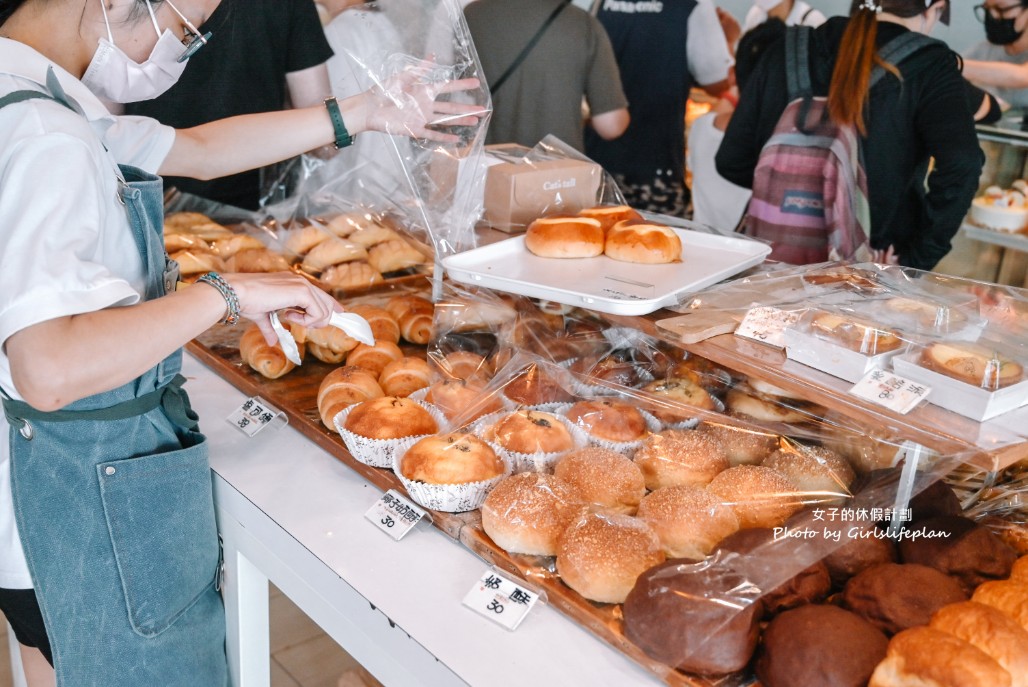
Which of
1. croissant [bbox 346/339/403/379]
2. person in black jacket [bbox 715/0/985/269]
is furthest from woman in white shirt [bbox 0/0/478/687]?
person in black jacket [bbox 715/0/985/269]

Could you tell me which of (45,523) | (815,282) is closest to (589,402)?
(815,282)

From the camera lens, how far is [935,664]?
1.13m

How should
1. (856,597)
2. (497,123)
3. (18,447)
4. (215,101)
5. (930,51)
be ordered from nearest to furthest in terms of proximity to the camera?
1. (856,597)
2. (18,447)
3. (930,51)
4. (215,101)
5. (497,123)

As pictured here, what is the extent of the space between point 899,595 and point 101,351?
1.18m

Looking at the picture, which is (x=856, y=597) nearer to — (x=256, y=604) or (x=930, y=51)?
(x=256, y=604)

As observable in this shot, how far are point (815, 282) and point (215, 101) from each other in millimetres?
2309

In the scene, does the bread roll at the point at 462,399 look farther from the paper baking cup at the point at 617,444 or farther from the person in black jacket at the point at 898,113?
the person in black jacket at the point at 898,113

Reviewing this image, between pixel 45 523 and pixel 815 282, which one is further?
pixel 815 282


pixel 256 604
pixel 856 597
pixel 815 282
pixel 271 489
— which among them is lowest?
pixel 256 604

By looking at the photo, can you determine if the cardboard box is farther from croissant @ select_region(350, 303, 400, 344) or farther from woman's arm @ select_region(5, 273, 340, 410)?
woman's arm @ select_region(5, 273, 340, 410)

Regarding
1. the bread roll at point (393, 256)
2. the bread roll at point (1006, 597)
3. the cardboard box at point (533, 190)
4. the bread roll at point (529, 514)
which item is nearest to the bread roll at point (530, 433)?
the bread roll at point (529, 514)

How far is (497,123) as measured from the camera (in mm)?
3885

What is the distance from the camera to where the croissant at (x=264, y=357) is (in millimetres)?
2209

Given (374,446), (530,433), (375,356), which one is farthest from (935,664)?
(375,356)
